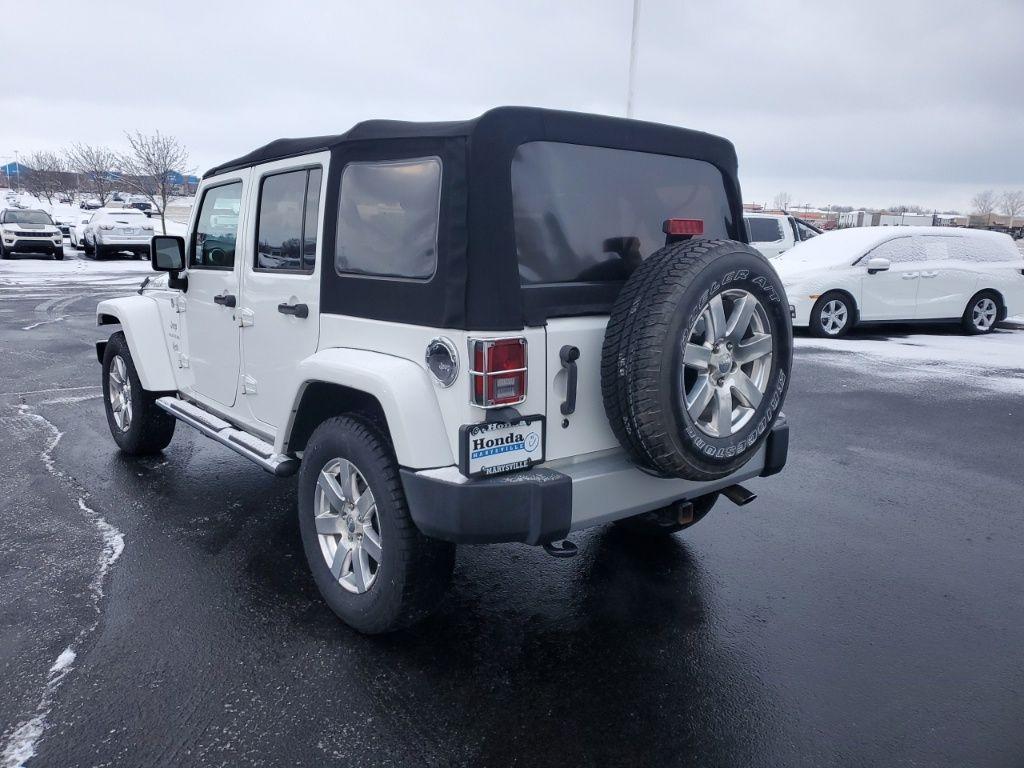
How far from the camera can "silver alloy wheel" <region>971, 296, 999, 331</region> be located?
1259 cm

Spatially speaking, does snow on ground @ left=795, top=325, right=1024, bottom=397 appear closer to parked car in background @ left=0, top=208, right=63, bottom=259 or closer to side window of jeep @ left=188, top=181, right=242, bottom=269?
side window of jeep @ left=188, top=181, right=242, bottom=269

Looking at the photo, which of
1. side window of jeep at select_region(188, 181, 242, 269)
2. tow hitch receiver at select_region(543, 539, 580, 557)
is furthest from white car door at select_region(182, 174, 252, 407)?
tow hitch receiver at select_region(543, 539, 580, 557)

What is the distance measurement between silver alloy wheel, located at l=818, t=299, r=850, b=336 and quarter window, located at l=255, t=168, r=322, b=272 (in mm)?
10125

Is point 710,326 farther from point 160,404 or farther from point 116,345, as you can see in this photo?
point 116,345

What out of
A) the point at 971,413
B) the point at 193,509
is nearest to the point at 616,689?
the point at 193,509

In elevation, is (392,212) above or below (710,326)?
above

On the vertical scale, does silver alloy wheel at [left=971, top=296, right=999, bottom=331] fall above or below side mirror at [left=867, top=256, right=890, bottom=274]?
below

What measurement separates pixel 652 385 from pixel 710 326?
40 cm

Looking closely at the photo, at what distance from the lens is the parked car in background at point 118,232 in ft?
82.5

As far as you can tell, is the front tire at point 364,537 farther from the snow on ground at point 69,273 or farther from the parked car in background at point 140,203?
the parked car in background at point 140,203

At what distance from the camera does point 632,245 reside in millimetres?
3328

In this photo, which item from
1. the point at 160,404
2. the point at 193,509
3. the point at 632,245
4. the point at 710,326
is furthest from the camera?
the point at 160,404

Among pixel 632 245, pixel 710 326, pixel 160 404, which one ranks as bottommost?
pixel 160 404

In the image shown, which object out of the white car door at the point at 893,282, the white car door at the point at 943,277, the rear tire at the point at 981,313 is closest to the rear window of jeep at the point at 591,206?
the white car door at the point at 893,282
